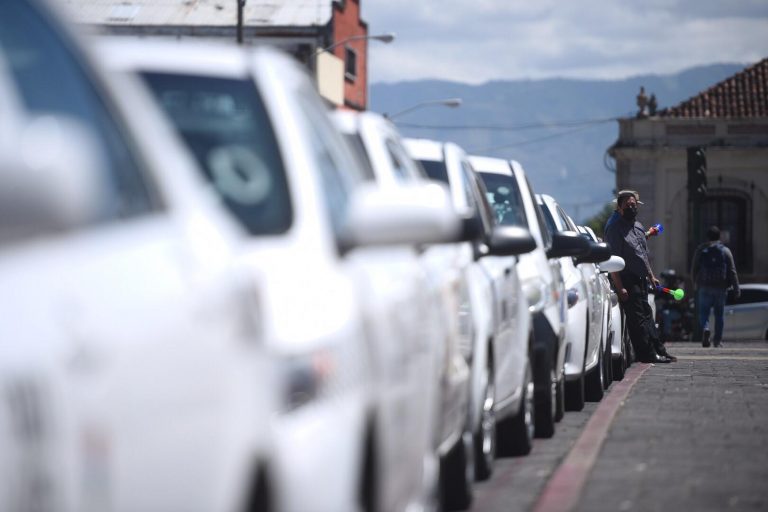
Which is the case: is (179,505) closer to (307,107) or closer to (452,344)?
(307,107)

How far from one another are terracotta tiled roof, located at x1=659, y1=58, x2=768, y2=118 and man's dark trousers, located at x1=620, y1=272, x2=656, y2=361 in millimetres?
49904

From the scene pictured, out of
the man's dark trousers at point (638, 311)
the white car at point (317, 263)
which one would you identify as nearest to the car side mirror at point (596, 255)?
the man's dark trousers at point (638, 311)

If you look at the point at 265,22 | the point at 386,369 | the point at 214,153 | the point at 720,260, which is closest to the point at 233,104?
the point at 214,153

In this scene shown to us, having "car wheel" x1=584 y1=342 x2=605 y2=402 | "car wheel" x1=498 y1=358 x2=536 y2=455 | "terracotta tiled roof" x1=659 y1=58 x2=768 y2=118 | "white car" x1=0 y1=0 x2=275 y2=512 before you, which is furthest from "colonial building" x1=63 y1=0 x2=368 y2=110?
"white car" x1=0 y1=0 x2=275 y2=512

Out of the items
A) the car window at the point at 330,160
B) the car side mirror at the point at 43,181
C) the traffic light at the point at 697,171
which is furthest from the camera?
the traffic light at the point at 697,171

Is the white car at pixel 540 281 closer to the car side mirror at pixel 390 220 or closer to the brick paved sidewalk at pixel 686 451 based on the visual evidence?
the brick paved sidewalk at pixel 686 451

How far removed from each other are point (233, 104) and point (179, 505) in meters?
2.21

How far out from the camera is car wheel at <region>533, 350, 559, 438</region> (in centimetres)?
1127

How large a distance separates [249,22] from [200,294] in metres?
59.9

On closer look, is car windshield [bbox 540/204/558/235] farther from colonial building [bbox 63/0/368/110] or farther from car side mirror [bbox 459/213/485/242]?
colonial building [bbox 63/0/368/110]

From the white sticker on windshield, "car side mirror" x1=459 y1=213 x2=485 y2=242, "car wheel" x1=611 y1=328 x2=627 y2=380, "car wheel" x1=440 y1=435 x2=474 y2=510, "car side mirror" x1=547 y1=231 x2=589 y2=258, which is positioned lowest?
"car wheel" x1=611 y1=328 x2=627 y2=380

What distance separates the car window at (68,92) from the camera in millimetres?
3578

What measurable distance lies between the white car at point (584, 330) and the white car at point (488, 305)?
241cm

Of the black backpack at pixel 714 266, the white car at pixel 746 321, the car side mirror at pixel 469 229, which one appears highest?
the car side mirror at pixel 469 229
